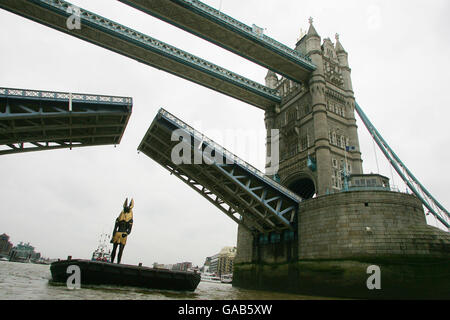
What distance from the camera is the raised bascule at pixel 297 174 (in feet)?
64.7

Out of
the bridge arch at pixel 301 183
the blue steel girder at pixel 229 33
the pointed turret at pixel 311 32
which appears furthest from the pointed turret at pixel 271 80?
the bridge arch at pixel 301 183

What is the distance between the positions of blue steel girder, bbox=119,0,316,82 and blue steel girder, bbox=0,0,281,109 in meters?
2.83

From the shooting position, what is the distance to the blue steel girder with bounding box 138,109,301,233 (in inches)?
961

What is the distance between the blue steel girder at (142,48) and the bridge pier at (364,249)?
18322 mm

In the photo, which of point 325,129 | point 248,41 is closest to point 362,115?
point 325,129

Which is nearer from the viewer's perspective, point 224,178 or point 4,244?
point 224,178

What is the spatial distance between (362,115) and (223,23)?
75.6 feet

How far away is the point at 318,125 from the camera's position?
3092 centimetres

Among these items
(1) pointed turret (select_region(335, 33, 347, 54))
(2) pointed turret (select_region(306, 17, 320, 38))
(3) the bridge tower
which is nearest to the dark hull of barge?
(3) the bridge tower

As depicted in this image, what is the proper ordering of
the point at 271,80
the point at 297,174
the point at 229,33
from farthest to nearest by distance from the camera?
the point at 271,80
the point at 297,174
the point at 229,33

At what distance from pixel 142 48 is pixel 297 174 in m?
22.6

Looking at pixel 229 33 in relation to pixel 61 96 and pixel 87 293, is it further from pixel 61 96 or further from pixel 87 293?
pixel 87 293

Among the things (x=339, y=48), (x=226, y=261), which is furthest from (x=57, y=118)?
(x=226, y=261)
